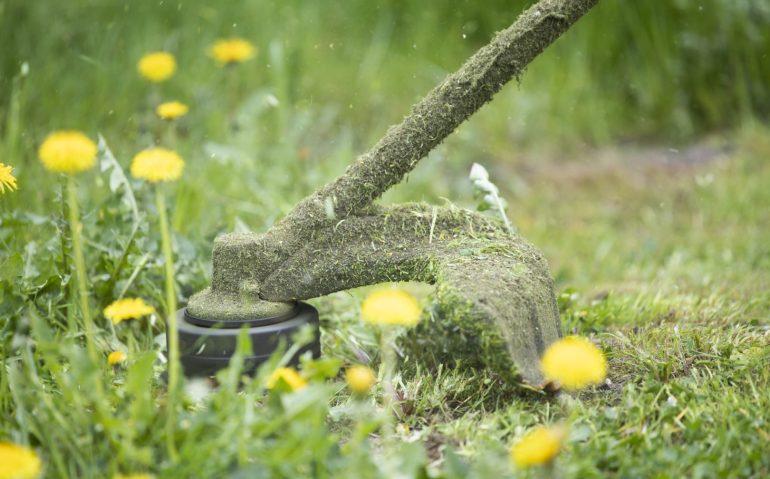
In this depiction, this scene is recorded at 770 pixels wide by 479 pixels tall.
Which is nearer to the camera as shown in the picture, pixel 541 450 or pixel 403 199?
pixel 541 450

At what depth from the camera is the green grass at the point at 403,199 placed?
5.19ft

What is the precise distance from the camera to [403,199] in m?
4.09

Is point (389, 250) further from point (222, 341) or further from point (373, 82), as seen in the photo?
point (373, 82)

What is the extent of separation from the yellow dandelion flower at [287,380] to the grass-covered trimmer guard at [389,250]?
292mm

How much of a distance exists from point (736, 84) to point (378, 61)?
2.24 m

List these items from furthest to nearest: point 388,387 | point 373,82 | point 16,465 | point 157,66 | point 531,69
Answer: point 531,69 < point 373,82 < point 157,66 < point 388,387 < point 16,465

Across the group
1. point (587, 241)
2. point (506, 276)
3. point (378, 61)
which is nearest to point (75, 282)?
point (506, 276)

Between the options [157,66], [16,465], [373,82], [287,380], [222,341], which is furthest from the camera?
Answer: [373,82]

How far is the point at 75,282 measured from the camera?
7.70ft

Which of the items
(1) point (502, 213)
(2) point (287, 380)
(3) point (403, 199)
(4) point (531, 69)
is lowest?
(3) point (403, 199)

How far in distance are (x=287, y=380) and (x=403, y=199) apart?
251 cm

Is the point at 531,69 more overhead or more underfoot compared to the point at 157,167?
more underfoot

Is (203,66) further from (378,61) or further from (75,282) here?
(75,282)

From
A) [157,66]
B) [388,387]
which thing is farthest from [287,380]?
[157,66]
